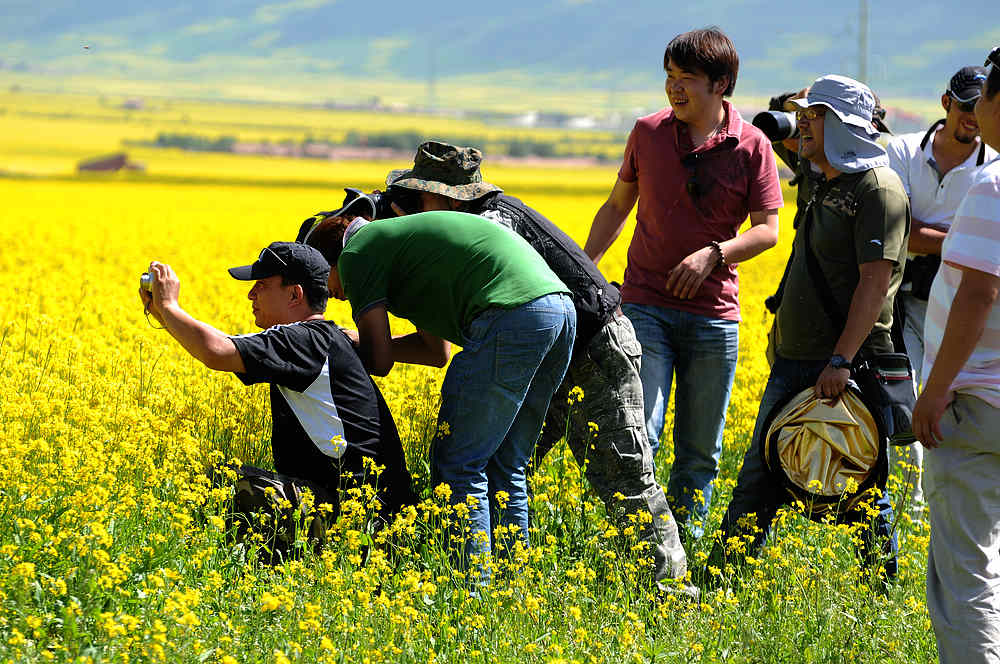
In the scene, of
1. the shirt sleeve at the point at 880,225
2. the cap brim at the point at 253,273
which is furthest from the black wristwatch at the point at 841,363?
the cap brim at the point at 253,273

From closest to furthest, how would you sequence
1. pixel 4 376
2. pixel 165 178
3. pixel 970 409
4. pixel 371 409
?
pixel 970 409 → pixel 371 409 → pixel 4 376 → pixel 165 178

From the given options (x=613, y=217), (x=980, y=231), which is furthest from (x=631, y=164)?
(x=980, y=231)

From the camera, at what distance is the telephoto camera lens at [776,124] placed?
545 cm

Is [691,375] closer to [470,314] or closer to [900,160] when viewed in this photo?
[470,314]

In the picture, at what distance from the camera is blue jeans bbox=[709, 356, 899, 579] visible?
4.93 metres

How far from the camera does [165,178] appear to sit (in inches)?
1720

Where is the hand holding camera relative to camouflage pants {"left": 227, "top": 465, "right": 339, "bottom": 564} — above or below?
above

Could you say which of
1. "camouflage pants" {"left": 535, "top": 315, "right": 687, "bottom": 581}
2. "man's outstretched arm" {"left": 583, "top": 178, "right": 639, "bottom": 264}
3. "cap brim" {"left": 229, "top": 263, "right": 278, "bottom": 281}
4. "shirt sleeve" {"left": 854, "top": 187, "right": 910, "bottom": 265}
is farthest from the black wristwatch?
"cap brim" {"left": 229, "top": 263, "right": 278, "bottom": 281}

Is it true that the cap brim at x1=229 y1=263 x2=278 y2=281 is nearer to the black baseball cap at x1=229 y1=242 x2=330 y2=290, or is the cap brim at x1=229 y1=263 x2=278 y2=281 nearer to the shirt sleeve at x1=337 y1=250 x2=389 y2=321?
the black baseball cap at x1=229 y1=242 x2=330 y2=290

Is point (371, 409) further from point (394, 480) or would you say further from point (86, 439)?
point (86, 439)

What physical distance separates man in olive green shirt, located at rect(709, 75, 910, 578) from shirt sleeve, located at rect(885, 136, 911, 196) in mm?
912

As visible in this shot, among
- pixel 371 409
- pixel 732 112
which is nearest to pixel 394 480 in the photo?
pixel 371 409

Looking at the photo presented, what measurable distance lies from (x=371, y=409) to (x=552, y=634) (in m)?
1.20

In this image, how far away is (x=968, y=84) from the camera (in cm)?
524
